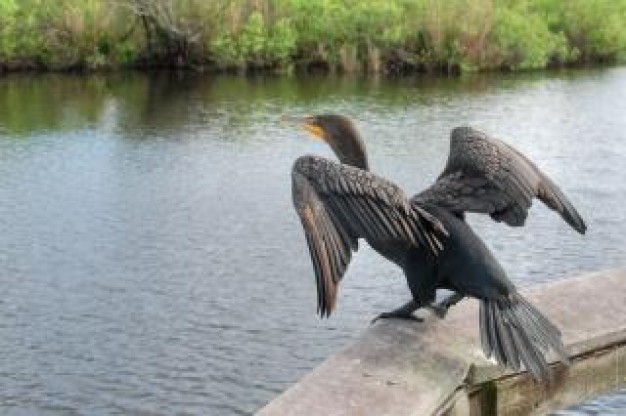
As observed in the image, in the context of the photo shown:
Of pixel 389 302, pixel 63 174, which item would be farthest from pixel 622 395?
pixel 63 174

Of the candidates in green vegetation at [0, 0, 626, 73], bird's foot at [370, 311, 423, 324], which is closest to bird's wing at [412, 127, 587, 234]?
bird's foot at [370, 311, 423, 324]

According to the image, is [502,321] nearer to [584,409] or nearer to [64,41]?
[584,409]

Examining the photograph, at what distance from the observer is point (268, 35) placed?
114 ft

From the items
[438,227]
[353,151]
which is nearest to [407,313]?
[438,227]

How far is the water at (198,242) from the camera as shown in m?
8.02

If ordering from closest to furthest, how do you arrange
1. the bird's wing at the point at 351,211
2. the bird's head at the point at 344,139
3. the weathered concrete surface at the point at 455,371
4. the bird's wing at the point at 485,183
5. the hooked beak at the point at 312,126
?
the weathered concrete surface at the point at 455,371 < the bird's wing at the point at 351,211 < the bird's wing at the point at 485,183 < the bird's head at the point at 344,139 < the hooked beak at the point at 312,126

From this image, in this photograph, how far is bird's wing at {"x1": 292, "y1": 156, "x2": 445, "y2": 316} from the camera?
119 inches

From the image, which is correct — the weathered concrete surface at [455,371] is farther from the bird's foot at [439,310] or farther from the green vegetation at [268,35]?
the green vegetation at [268,35]

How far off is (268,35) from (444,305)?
105ft

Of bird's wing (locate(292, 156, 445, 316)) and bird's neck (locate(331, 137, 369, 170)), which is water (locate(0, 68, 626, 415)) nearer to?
bird's neck (locate(331, 137, 369, 170))

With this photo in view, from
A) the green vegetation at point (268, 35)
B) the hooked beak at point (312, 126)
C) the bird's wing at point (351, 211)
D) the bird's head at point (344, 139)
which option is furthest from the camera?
the green vegetation at point (268, 35)

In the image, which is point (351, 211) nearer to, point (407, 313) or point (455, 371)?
point (407, 313)

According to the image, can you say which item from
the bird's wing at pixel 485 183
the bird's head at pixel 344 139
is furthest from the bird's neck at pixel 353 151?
the bird's wing at pixel 485 183

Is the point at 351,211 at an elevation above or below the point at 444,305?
above
